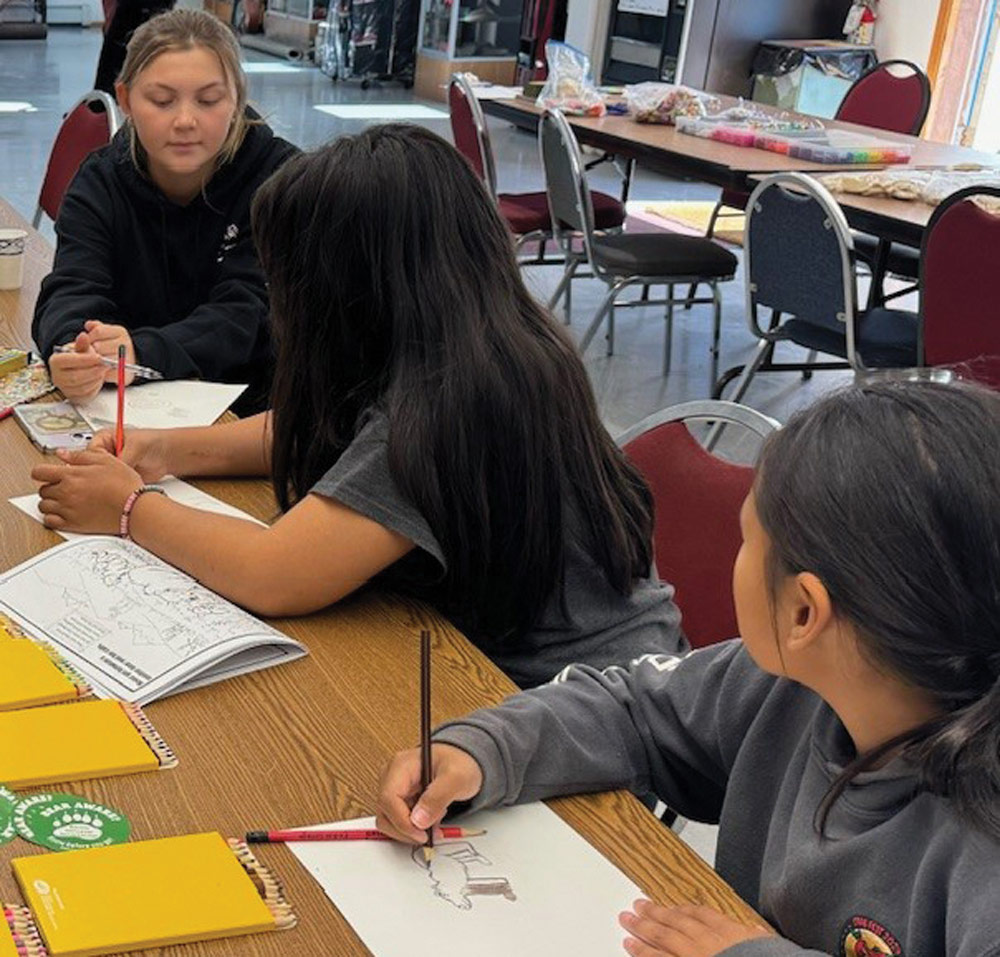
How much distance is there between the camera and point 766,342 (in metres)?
3.88

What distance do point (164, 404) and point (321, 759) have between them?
93 centimetres

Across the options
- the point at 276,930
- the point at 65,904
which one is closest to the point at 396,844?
the point at 276,930

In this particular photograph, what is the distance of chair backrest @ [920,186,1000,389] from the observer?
3109mm

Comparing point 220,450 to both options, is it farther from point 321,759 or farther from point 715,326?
point 715,326

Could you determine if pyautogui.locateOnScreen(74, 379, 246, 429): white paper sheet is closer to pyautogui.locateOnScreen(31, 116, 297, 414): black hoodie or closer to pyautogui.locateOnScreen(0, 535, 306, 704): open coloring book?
pyautogui.locateOnScreen(31, 116, 297, 414): black hoodie

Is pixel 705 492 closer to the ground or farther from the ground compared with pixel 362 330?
closer to the ground

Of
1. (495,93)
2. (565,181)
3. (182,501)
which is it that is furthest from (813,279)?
(182,501)

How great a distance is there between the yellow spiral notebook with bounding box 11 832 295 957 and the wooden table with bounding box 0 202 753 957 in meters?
0.01

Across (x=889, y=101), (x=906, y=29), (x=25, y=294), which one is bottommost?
(x=25, y=294)

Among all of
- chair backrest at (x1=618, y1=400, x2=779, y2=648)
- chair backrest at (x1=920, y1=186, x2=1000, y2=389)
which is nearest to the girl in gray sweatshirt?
chair backrest at (x1=618, y1=400, x2=779, y2=648)

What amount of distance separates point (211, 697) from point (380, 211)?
49 cm

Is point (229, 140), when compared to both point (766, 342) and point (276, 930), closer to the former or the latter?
point (276, 930)

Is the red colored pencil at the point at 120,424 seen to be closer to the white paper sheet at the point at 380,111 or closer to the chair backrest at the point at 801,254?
the chair backrest at the point at 801,254

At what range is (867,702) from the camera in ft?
3.27
